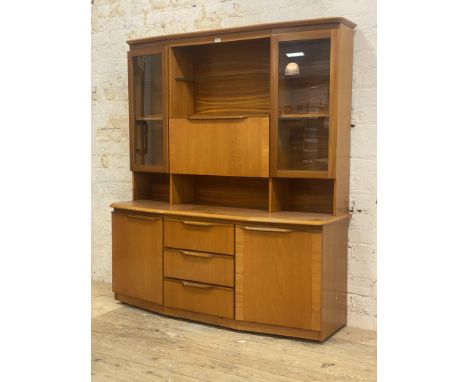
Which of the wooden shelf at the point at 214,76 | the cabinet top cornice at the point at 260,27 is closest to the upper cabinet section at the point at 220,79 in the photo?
the wooden shelf at the point at 214,76

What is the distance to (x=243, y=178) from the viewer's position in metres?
3.75

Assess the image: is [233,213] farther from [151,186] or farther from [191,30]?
[191,30]

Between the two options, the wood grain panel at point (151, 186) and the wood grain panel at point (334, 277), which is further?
the wood grain panel at point (151, 186)

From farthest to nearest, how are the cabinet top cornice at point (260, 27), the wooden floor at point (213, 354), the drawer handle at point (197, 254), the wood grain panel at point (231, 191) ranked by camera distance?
the wood grain panel at point (231, 191) < the drawer handle at point (197, 254) < the cabinet top cornice at point (260, 27) < the wooden floor at point (213, 354)

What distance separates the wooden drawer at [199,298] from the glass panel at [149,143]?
859 millimetres

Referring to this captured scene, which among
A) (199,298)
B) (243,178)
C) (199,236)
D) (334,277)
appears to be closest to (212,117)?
(243,178)

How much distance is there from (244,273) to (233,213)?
0.38 m

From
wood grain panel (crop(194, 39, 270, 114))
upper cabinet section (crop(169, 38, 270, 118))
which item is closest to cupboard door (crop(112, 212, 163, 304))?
upper cabinet section (crop(169, 38, 270, 118))

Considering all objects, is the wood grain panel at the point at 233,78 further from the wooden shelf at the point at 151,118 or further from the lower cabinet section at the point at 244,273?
the lower cabinet section at the point at 244,273

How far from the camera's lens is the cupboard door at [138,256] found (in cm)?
363

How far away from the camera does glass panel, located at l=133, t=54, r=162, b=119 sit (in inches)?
148
